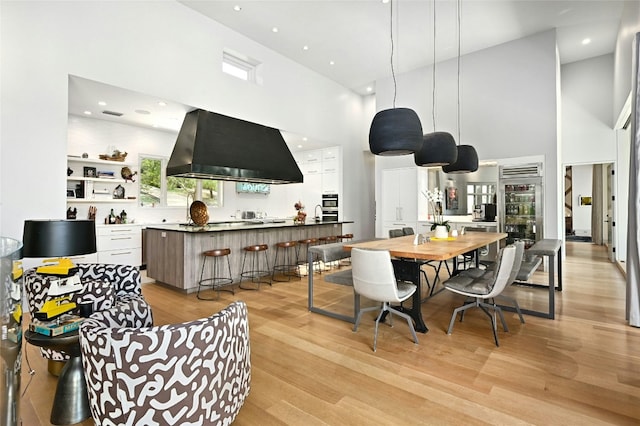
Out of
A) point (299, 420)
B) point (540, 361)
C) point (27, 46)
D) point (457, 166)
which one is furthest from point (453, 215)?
point (27, 46)

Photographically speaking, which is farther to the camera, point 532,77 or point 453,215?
point 453,215

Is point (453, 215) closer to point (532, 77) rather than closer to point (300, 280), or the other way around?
point (532, 77)

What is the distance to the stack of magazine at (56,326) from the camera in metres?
1.82

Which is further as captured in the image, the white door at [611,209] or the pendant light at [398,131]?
the white door at [611,209]

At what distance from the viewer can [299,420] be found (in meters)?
1.82

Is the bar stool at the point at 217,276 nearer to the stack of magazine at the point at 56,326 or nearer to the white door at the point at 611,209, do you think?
the stack of magazine at the point at 56,326

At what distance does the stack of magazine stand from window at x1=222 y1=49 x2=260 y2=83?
5.02 metres

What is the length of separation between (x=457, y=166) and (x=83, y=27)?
5275mm

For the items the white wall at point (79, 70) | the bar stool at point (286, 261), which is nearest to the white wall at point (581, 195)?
the bar stool at point (286, 261)

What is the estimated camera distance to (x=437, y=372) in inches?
92.0

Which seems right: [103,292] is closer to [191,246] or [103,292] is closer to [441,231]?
[191,246]

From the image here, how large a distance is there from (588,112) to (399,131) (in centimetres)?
658

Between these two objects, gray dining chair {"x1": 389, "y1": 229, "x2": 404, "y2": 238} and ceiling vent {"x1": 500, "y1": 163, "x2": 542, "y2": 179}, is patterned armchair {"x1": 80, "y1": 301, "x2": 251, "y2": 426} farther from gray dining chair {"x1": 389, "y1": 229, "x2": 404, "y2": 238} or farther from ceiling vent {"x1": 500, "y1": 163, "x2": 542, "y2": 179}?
ceiling vent {"x1": 500, "y1": 163, "x2": 542, "y2": 179}

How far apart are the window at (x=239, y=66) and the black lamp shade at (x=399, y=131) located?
396cm
